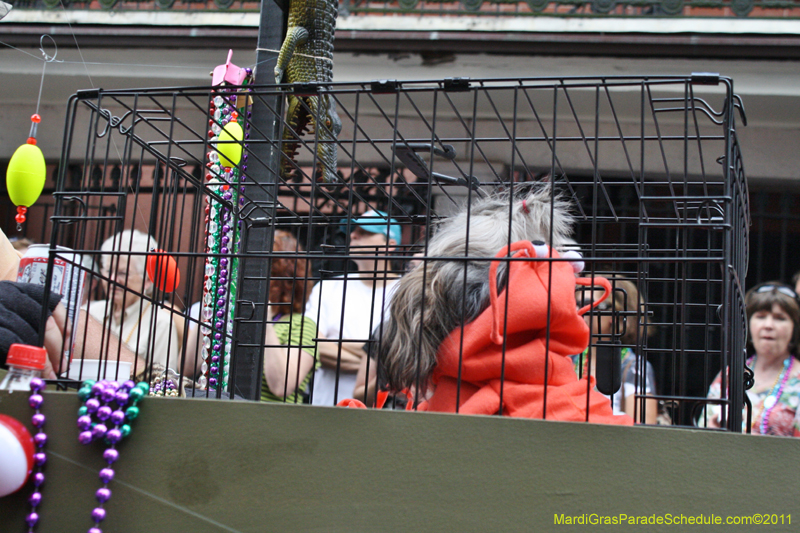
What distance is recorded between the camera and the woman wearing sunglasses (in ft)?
7.50

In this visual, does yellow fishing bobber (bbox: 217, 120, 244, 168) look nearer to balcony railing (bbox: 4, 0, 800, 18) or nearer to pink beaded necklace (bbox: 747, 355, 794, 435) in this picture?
pink beaded necklace (bbox: 747, 355, 794, 435)

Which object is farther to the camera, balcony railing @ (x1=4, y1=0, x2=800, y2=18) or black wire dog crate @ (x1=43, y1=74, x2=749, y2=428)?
balcony railing @ (x1=4, y1=0, x2=800, y2=18)

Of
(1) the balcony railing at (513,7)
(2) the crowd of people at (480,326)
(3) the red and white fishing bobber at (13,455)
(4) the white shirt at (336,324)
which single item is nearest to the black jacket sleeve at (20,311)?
(2) the crowd of people at (480,326)

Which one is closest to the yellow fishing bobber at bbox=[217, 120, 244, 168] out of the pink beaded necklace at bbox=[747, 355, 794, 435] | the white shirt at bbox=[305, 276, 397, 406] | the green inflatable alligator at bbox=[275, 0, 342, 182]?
the green inflatable alligator at bbox=[275, 0, 342, 182]

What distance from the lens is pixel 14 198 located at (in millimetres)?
1857

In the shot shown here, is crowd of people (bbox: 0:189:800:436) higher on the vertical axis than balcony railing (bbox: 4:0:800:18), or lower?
lower

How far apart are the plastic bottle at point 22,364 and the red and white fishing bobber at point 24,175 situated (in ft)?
2.68

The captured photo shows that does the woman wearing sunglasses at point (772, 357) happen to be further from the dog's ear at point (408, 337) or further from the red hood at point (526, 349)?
the dog's ear at point (408, 337)

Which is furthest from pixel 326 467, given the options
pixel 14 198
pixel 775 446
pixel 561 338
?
pixel 14 198

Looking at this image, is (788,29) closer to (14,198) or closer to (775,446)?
(775,446)

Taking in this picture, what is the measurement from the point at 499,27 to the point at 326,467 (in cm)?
309

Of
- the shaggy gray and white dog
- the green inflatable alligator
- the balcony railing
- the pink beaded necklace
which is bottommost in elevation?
the pink beaded necklace

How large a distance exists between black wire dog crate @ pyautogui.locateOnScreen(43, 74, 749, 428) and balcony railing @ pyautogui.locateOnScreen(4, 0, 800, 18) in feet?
1.57

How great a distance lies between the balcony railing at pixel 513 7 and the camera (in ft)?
11.7
